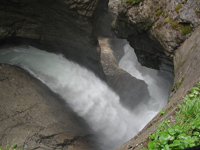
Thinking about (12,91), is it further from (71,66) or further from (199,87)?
(199,87)

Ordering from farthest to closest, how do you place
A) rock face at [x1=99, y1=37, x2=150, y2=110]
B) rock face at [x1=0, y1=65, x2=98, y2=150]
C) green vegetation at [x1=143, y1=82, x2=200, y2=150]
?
rock face at [x1=99, y1=37, x2=150, y2=110] → rock face at [x1=0, y1=65, x2=98, y2=150] → green vegetation at [x1=143, y1=82, x2=200, y2=150]

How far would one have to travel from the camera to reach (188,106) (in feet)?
8.29

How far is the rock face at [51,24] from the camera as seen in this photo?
9.29 metres

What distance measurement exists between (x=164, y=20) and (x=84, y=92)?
6.53 metres

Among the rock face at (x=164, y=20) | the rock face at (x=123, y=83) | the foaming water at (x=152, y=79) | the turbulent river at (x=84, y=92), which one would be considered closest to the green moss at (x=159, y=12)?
the rock face at (x=164, y=20)

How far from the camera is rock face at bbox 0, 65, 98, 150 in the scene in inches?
261

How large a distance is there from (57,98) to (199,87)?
25.7ft

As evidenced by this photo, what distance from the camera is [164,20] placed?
7.72m

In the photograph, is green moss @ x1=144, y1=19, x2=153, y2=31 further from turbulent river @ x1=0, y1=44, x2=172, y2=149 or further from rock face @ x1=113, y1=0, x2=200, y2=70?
turbulent river @ x1=0, y1=44, x2=172, y2=149

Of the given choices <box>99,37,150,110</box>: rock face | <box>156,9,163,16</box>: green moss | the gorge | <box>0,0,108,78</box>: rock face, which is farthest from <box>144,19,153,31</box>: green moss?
<box>99,37,150,110</box>: rock face

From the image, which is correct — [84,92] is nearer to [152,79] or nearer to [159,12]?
[159,12]

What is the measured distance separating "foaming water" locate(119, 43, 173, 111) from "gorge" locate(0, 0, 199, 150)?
19 cm

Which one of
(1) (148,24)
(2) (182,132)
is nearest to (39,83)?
(1) (148,24)

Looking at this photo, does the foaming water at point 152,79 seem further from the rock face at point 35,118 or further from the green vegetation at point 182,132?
the green vegetation at point 182,132
